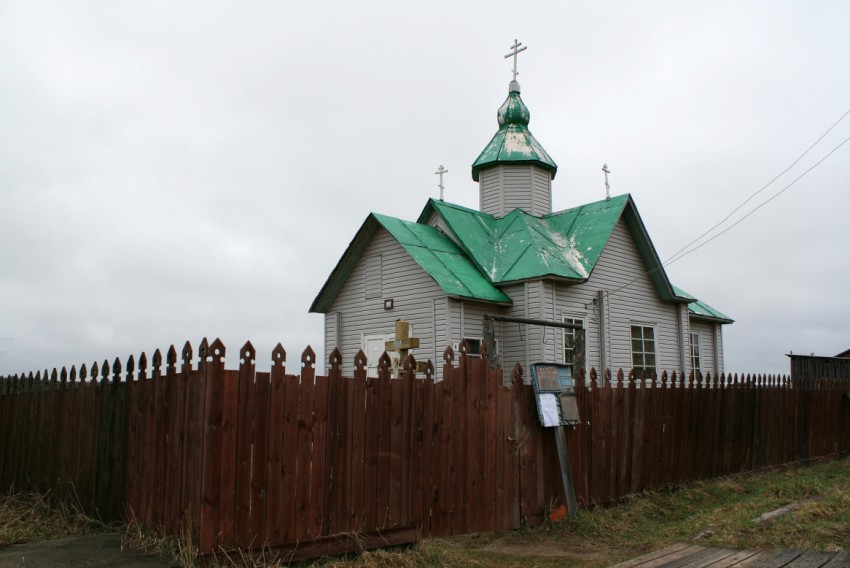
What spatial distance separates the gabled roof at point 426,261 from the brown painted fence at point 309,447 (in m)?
5.88

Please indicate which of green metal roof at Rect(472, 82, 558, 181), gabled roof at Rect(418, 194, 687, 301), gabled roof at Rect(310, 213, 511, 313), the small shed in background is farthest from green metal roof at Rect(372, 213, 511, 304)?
the small shed in background

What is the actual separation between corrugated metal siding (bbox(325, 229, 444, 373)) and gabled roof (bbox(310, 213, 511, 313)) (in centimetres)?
24

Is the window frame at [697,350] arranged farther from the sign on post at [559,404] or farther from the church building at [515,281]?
the sign on post at [559,404]

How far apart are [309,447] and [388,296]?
1123cm

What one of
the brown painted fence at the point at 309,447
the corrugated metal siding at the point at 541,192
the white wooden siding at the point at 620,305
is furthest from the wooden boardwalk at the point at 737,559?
the corrugated metal siding at the point at 541,192

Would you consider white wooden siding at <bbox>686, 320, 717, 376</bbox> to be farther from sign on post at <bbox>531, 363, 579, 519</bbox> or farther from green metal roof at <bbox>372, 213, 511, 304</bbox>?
sign on post at <bbox>531, 363, 579, 519</bbox>

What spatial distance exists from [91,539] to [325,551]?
215 centimetres

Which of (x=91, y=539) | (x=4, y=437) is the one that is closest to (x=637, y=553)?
(x=91, y=539)

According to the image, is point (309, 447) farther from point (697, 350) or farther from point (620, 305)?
point (697, 350)

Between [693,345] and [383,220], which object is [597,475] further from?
[693,345]

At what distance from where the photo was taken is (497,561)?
7.38m

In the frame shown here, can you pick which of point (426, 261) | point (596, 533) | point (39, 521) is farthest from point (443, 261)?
point (39, 521)

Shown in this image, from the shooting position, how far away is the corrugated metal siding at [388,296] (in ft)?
54.7

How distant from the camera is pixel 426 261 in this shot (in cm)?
1667
